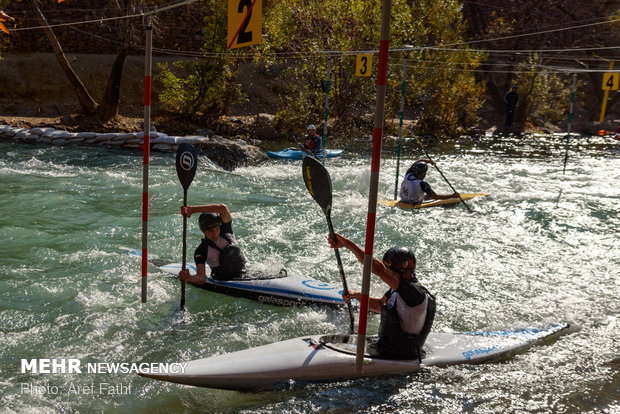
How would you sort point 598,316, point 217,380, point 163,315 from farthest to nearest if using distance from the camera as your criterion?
1. point 598,316
2. point 163,315
3. point 217,380

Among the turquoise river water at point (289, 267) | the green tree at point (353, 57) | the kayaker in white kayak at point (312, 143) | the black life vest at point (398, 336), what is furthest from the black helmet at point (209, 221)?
the green tree at point (353, 57)

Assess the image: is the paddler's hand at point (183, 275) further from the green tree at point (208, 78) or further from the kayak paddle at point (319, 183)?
the green tree at point (208, 78)

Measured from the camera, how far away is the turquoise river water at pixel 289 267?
13.3 feet

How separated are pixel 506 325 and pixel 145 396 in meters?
3.40

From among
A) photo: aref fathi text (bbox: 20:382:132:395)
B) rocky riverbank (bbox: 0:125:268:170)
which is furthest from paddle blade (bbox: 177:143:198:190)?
rocky riverbank (bbox: 0:125:268:170)

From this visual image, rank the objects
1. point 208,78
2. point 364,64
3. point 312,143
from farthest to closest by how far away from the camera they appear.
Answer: point 208,78 → point 312,143 → point 364,64

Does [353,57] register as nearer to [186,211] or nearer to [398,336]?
[186,211]

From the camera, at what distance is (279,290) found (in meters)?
5.57

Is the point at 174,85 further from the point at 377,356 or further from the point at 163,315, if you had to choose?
the point at 377,356

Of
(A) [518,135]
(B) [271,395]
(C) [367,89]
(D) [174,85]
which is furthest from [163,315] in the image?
(A) [518,135]

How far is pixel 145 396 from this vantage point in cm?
402

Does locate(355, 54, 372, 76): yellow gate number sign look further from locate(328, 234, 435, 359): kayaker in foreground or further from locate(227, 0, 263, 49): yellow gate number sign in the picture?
locate(328, 234, 435, 359): kayaker in foreground

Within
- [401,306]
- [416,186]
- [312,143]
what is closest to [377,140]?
[401,306]

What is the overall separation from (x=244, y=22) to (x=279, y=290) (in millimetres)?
2568
